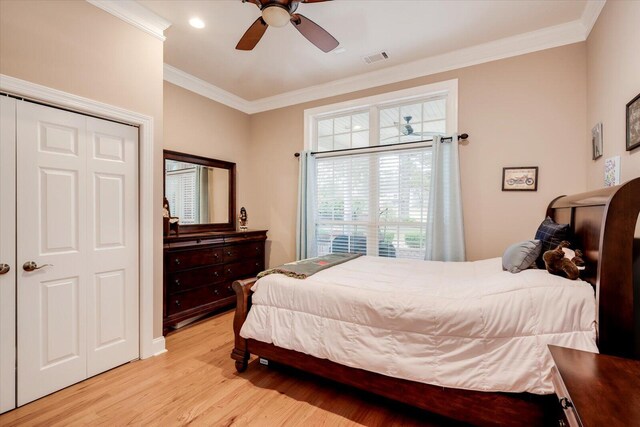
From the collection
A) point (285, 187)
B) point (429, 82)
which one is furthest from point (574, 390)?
point (285, 187)

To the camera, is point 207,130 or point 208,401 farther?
point 207,130

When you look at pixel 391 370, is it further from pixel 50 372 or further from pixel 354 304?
pixel 50 372

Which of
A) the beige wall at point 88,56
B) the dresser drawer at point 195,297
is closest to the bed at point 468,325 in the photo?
the dresser drawer at point 195,297

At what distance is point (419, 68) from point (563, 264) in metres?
2.61

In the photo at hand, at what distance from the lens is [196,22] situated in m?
2.64

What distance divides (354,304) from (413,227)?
1908 millimetres

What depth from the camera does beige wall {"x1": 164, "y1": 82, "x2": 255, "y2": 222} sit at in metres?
3.58

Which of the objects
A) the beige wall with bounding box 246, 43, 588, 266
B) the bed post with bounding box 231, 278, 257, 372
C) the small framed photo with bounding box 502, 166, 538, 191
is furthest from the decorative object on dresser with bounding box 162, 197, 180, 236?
the small framed photo with bounding box 502, 166, 538, 191

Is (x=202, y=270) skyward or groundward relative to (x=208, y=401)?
skyward

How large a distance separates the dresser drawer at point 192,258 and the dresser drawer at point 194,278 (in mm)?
66

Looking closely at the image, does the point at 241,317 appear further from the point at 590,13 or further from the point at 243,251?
the point at 590,13

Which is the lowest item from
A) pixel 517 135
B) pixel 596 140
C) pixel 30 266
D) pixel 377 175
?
pixel 30 266

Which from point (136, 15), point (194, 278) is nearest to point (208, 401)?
point (194, 278)

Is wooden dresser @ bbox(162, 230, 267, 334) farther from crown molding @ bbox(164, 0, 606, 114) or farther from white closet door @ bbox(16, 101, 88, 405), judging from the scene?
crown molding @ bbox(164, 0, 606, 114)
